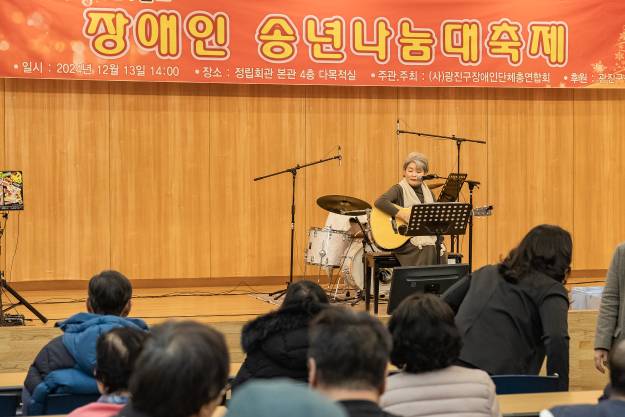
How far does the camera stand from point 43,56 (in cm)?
854

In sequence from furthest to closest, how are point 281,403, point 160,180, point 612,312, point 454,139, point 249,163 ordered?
point 249,163
point 160,180
point 454,139
point 612,312
point 281,403

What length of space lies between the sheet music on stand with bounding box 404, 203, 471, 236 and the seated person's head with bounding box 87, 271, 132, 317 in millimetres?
3379

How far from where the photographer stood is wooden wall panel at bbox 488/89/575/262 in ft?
32.9

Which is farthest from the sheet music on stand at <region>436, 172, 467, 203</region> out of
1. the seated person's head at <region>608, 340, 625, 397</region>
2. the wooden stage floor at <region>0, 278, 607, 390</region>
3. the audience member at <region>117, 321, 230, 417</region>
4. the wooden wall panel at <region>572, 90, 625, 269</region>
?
the audience member at <region>117, 321, 230, 417</region>

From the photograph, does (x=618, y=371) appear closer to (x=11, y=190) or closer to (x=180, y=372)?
(x=180, y=372)

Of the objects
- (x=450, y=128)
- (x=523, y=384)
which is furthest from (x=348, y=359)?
(x=450, y=128)

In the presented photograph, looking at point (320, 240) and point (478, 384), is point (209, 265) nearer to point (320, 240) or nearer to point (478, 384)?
point (320, 240)

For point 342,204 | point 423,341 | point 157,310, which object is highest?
point 342,204

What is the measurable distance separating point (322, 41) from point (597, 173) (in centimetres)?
349

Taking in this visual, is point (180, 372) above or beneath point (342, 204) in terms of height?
beneath

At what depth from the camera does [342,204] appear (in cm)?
855

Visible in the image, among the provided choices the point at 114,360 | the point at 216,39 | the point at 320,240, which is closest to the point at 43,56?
the point at 216,39

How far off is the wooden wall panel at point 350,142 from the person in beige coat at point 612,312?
553cm

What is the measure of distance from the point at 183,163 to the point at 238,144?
597 millimetres
